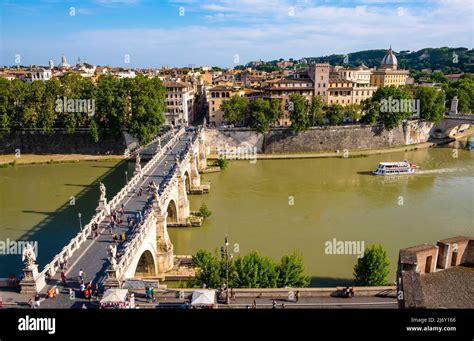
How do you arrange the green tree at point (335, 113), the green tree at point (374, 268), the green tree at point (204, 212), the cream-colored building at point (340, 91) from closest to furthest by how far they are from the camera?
the green tree at point (374, 268) < the green tree at point (204, 212) < the green tree at point (335, 113) < the cream-colored building at point (340, 91)

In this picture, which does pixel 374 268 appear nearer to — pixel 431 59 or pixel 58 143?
pixel 58 143

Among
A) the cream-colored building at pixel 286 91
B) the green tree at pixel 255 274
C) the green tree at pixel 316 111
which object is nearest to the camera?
the green tree at pixel 255 274

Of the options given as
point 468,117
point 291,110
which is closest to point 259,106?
point 291,110

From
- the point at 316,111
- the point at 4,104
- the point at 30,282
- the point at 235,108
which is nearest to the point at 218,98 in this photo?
the point at 235,108

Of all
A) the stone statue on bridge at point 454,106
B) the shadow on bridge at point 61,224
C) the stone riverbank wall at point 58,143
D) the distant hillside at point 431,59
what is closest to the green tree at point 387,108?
the stone statue on bridge at point 454,106

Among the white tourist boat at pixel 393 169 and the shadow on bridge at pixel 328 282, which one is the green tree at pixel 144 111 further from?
the shadow on bridge at pixel 328 282

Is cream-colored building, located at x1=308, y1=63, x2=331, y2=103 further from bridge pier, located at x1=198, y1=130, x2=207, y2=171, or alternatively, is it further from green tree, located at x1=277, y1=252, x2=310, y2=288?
green tree, located at x1=277, y1=252, x2=310, y2=288

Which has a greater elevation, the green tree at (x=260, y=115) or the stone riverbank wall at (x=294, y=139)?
the green tree at (x=260, y=115)
